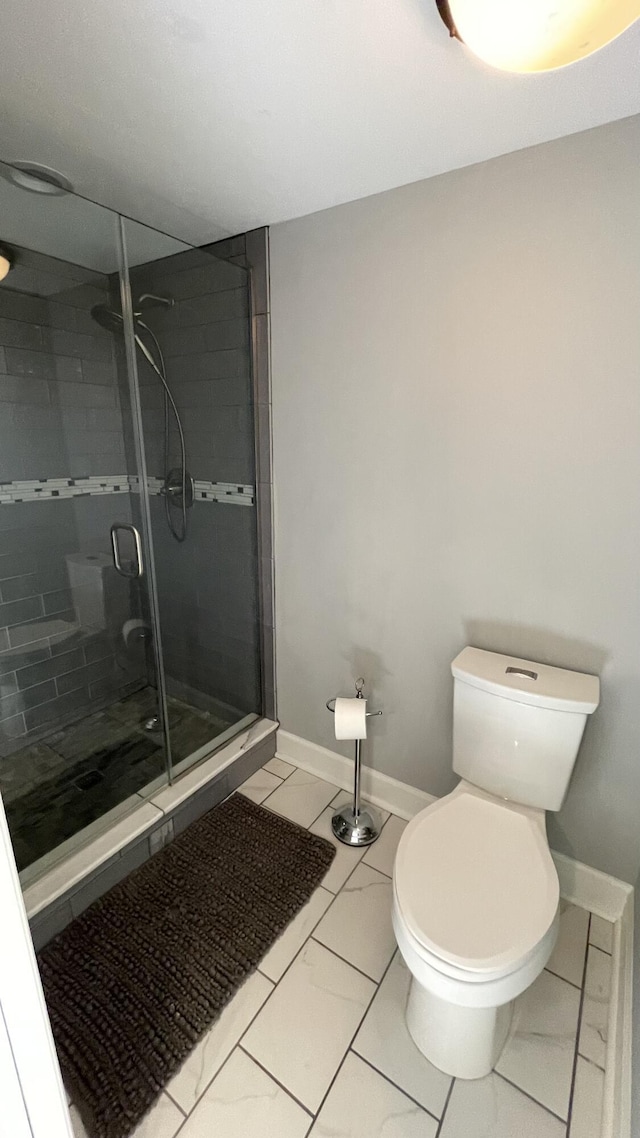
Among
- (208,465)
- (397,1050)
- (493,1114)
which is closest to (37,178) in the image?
(208,465)

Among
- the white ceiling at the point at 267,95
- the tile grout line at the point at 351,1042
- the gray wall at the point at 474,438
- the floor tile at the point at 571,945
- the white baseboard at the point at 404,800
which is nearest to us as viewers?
the white ceiling at the point at 267,95

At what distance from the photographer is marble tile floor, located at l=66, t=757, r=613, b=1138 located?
1089mm

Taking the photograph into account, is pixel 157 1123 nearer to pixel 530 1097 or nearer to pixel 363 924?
pixel 363 924

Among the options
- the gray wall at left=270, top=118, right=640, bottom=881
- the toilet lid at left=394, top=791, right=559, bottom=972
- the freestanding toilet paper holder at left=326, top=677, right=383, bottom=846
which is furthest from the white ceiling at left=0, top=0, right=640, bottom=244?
the toilet lid at left=394, top=791, right=559, bottom=972

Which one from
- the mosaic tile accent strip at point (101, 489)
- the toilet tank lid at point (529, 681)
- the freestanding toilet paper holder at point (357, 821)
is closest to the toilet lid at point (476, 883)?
the toilet tank lid at point (529, 681)

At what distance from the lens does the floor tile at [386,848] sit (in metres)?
1.72

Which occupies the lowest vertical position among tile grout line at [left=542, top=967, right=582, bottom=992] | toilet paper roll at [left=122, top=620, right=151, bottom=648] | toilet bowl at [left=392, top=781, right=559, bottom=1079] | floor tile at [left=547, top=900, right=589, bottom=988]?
tile grout line at [left=542, top=967, right=582, bottom=992]

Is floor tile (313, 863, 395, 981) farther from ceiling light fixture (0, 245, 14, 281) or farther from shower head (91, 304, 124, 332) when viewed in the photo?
ceiling light fixture (0, 245, 14, 281)

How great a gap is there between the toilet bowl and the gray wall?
409mm

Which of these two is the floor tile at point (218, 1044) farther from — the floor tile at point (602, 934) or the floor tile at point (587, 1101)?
the floor tile at point (602, 934)

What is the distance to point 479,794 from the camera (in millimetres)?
1463

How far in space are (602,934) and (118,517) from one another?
7.70 feet

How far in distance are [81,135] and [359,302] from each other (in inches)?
34.0

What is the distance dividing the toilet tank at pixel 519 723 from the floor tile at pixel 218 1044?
85cm
